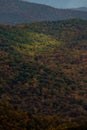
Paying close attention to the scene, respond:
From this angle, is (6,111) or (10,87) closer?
(6,111)

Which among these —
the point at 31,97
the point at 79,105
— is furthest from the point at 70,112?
the point at 31,97

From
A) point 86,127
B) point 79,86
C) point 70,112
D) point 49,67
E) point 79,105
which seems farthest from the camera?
point 49,67

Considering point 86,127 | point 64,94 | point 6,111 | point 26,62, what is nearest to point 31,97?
point 64,94

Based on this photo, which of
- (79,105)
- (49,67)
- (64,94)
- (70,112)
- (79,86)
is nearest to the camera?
(70,112)

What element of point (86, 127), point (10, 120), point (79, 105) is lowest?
point (79, 105)

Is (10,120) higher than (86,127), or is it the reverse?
(86,127)

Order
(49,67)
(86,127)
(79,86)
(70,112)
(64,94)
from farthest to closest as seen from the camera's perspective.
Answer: (49,67), (79,86), (64,94), (70,112), (86,127)

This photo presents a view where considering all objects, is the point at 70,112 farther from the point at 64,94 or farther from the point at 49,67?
the point at 49,67

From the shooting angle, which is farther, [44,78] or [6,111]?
[44,78]

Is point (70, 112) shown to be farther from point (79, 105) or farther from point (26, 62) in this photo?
point (26, 62)
